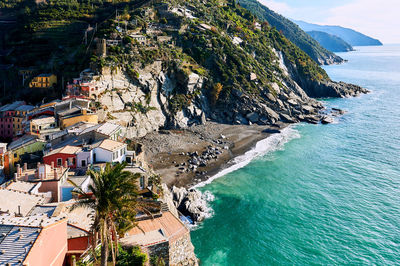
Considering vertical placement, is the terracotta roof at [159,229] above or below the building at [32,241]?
below

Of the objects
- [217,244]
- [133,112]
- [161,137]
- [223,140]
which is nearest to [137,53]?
[133,112]

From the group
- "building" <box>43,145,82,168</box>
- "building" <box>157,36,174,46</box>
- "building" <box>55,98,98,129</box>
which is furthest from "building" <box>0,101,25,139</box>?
"building" <box>157,36,174,46</box>

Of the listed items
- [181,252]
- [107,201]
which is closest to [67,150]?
[181,252]

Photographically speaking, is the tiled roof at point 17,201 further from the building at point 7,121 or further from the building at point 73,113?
the building at point 7,121

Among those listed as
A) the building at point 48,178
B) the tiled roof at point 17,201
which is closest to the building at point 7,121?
the building at point 48,178

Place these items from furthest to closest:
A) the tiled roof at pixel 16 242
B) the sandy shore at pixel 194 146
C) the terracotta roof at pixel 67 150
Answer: the sandy shore at pixel 194 146 < the terracotta roof at pixel 67 150 < the tiled roof at pixel 16 242

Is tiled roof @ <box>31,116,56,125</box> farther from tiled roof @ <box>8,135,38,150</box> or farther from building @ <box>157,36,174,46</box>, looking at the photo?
building @ <box>157,36,174,46</box>

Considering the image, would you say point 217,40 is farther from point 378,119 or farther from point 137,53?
point 378,119
